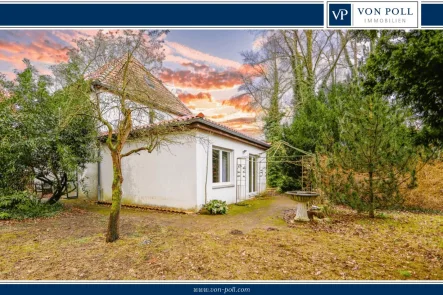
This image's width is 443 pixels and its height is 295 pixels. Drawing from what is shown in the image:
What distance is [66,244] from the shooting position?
4.28 m

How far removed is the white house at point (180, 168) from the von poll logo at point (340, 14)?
3985mm

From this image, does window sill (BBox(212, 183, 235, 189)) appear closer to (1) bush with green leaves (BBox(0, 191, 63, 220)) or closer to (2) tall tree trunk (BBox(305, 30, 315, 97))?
(1) bush with green leaves (BBox(0, 191, 63, 220))

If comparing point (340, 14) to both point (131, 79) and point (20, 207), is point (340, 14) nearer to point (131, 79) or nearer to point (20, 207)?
point (131, 79)

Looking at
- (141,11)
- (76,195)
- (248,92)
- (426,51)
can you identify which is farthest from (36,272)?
(248,92)

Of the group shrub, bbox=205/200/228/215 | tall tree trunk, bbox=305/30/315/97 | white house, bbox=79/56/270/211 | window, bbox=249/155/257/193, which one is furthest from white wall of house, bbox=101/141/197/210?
tall tree trunk, bbox=305/30/315/97

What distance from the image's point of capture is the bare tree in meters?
4.27

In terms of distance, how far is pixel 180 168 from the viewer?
7633mm

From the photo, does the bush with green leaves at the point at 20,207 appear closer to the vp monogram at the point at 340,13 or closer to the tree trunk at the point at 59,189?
the tree trunk at the point at 59,189

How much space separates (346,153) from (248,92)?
692 cm

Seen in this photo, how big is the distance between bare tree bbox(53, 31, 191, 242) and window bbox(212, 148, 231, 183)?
265 cm

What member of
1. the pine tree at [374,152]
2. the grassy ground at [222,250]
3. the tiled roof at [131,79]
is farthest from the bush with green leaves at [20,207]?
the pine tree at [374,152]

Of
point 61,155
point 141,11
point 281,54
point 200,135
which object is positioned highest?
point 281,54

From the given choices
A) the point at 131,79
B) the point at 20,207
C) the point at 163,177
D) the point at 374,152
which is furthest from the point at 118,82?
the point at 374,152

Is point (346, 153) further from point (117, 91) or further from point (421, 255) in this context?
point (117, 91)
